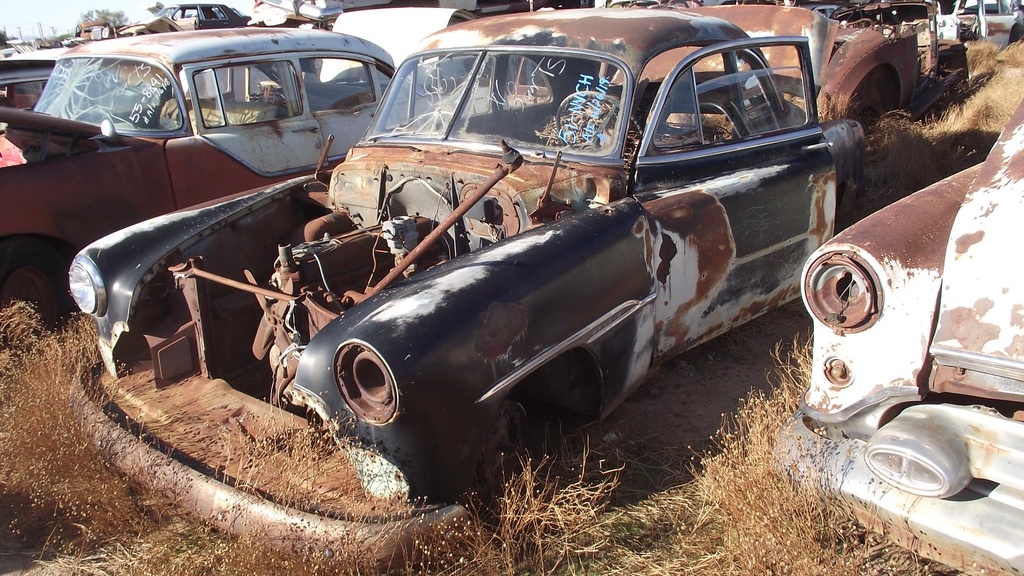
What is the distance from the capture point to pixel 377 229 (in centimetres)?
364

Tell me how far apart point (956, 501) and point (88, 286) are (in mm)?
3382

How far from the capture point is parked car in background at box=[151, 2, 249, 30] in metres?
16.9

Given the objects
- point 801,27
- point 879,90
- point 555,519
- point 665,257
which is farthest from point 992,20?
point 555,519

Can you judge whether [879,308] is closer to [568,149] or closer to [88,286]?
[568,149]

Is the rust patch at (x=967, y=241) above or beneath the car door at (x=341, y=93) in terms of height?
beneath

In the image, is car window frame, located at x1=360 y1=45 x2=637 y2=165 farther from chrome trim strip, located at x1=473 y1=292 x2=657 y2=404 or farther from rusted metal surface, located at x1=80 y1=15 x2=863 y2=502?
chrome trim strip, located at x1=473 y1=292 x2=657 y2=404

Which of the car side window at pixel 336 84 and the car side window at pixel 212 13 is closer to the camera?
the car side window at pixel 336 84

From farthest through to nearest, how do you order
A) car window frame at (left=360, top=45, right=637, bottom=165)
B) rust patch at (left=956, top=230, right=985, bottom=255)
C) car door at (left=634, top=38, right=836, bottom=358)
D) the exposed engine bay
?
car window frame at (left=360, top=45, right=637, bottom=165), car door at (left=634, top=38, right=836, bottom=358), the exposed engine bay, rust patch at (left=956, top=230, right=985, bottom=255)

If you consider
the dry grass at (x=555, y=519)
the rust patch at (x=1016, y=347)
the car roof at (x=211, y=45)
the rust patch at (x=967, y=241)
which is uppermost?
the car roof at (x=211, y=45)

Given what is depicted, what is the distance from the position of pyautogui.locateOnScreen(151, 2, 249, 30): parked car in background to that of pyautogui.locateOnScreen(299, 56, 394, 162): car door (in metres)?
11.3

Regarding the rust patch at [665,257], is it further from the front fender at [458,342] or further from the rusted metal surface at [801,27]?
the rusted metal surface at [801,27]

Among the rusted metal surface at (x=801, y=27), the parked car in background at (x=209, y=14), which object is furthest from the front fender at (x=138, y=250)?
the parked car in background at (x=209, y=14)

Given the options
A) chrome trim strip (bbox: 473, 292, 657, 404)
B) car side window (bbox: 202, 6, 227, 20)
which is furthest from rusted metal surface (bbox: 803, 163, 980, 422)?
car side window (bbox: 202, 6, 227, 20)

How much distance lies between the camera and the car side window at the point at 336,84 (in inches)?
254
